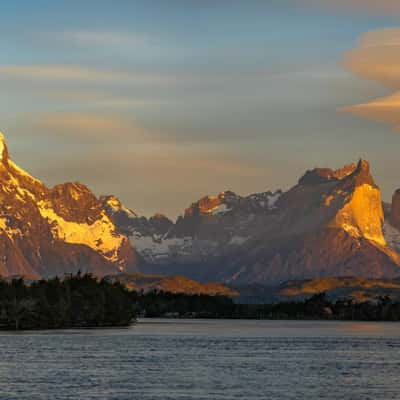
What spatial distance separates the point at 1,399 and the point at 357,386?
2170 inches

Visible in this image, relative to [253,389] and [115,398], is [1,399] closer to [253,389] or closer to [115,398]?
[115,398]

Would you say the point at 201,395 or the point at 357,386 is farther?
the point at 357,386

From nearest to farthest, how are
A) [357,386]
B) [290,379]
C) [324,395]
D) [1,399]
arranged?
1. [1,399]
2. [324,395]
3. [357,386]
4. [290,379]

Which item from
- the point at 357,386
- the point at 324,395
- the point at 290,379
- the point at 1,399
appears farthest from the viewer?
the point at 290,379

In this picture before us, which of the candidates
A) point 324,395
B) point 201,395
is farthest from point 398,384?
point 201,395

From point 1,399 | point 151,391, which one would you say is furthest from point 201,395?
point 1,399

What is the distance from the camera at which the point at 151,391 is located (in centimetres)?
17612

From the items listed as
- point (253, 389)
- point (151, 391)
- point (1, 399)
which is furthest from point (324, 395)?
point (1, 399)

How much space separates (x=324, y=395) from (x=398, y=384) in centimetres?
2093

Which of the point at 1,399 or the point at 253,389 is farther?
the point at 253,389

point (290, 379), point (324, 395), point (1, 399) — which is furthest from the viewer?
point (290, 379)

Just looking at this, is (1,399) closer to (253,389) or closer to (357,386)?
(253,389)

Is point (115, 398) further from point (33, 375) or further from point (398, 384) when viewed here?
point (398, 384)

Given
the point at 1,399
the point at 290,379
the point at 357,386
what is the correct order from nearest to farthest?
the point at 1,399
the point at 357,386
the point at 290,379
